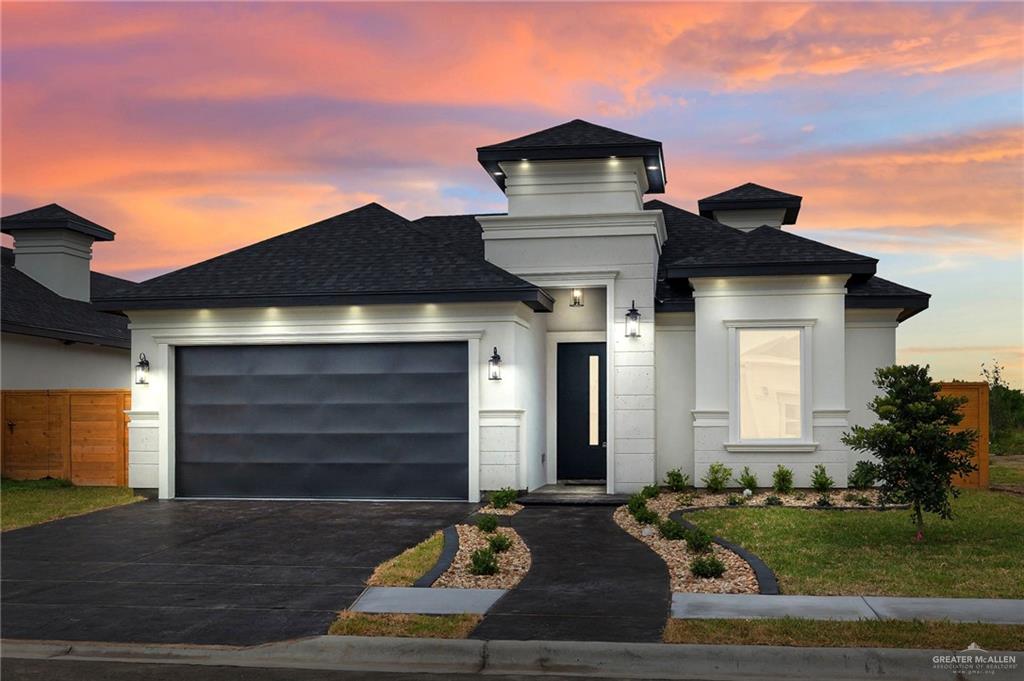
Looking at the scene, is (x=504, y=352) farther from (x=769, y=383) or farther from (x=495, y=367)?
(x=769, y=383)

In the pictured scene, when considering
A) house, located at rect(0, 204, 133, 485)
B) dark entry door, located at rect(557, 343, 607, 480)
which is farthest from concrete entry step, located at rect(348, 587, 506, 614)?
house, located at rect(0, 204, 133, 485)

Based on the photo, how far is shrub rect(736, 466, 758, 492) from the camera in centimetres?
1722

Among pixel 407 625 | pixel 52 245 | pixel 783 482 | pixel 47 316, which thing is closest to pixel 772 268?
pixel 783 482

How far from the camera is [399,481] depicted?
56.4 ft

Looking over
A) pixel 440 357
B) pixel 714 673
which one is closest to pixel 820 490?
pixel 440 357

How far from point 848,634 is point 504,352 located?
9807 mm

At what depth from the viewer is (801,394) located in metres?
17.4

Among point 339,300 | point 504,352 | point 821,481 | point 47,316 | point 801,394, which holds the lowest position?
point 821,481

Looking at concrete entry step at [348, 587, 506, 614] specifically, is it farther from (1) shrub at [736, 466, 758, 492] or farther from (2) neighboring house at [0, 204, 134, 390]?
(2) neighboring house at [0, 204, 134, 390]

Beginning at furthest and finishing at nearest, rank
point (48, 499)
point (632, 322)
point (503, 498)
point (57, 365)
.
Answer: point (57, 365), point (48, 499), point (632, 322), point (503, 498)

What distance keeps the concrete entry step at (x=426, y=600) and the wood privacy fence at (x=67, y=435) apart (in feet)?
40.4

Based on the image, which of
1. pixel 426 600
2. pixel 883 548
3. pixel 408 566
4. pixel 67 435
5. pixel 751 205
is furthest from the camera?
pixel 751 205

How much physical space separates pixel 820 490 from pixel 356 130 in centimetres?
1312

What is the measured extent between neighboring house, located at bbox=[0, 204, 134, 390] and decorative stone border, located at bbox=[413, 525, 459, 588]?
47.8 ft
